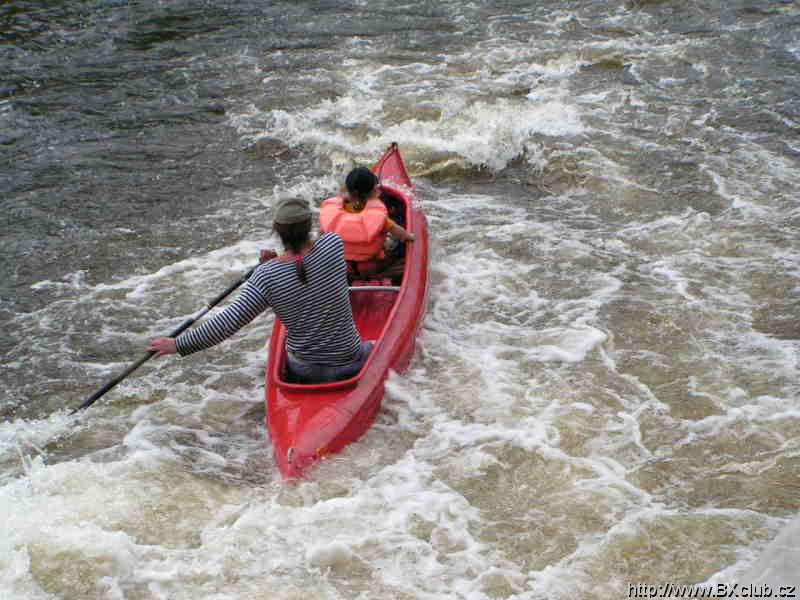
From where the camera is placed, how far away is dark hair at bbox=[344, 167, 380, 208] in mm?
→ 5762

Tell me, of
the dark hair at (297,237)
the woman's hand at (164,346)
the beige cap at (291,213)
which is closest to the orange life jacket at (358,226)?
the dark hair at (297,237)

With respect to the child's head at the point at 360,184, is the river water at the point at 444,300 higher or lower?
lower

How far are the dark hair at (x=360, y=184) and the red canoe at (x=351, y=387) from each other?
0.56 m

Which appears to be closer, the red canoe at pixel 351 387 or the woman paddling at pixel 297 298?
the woman paddling at pixel 297 298

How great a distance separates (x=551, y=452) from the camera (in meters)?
4.96

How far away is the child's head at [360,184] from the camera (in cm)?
576

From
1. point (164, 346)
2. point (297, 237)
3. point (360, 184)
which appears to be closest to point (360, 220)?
point (360, 184)

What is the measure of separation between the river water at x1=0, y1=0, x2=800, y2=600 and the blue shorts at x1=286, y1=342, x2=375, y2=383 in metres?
0.34

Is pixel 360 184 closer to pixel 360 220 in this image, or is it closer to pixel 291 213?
pixel 360 220

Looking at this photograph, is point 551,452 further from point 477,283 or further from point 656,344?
point 477,283

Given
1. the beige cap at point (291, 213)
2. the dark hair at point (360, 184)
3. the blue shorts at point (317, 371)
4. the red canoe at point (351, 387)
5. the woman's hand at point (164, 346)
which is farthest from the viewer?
the dark hair at point (360, 184)

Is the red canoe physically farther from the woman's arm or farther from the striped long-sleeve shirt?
the woman's arm

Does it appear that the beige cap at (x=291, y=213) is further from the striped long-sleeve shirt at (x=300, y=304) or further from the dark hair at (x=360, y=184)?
the dark hair at (x=360, y=184)

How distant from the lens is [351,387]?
4.99 m
